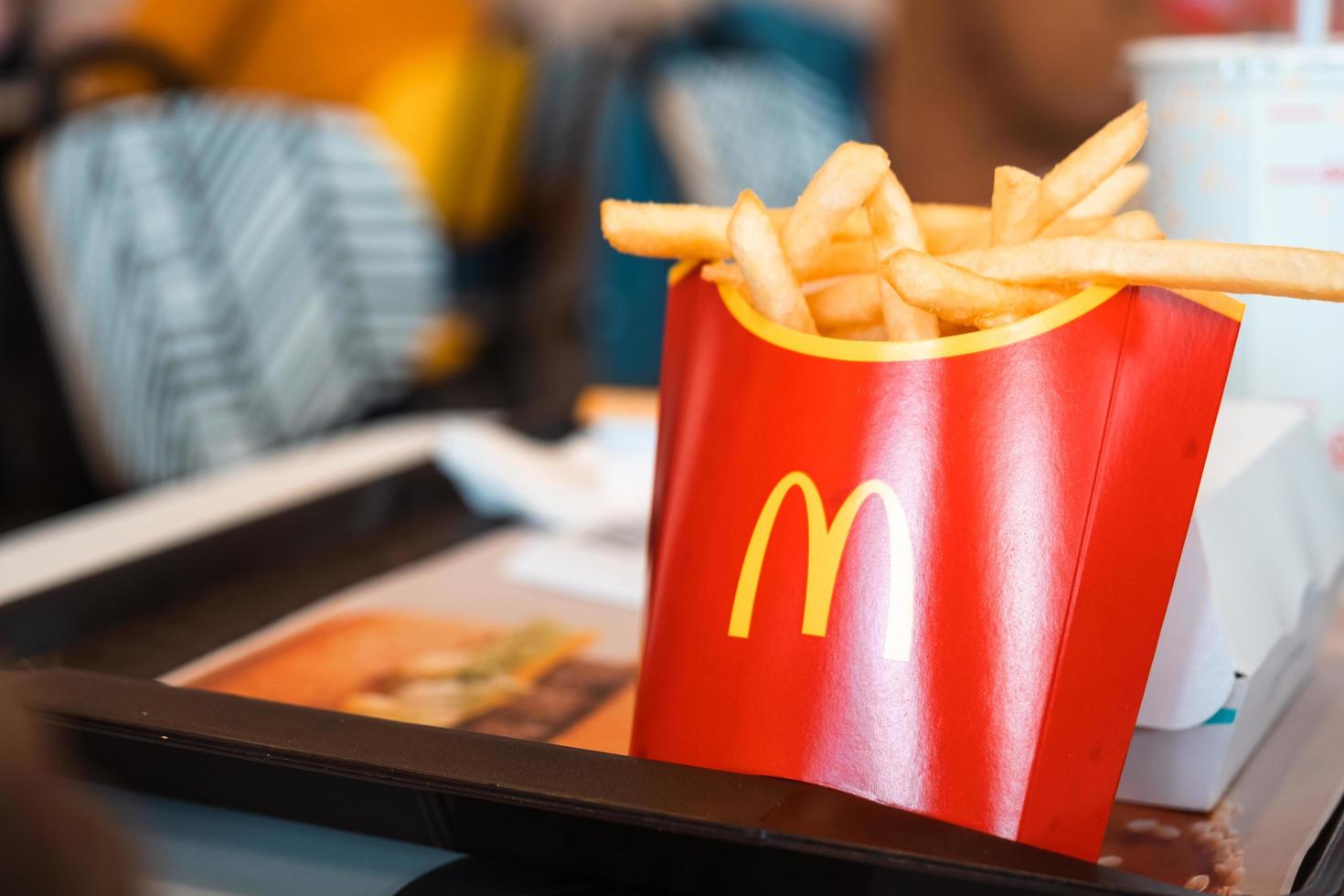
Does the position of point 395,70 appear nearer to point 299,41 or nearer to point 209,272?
point 299,41

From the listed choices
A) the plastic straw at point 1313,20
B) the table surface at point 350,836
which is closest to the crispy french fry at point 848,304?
the table surface at point 350,836

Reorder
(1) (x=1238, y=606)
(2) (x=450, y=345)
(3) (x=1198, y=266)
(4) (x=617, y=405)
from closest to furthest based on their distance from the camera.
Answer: (3) (x=1198, y=266) → (1) (x=1238, y=606) → (4) (x=617, y=405) → (2) (x=450, y=345)

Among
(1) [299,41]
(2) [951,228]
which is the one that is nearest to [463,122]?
(1) [299,41]

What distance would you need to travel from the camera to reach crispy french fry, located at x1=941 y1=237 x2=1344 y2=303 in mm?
490

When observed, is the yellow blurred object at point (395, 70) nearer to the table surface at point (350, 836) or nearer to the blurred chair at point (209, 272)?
the blurred chair at point (209, 272)

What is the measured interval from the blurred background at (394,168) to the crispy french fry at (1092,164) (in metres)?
0.89

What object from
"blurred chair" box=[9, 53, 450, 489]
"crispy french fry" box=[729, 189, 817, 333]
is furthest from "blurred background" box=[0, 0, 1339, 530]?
"crispy french fry" box=[729, 189, 817, 333]

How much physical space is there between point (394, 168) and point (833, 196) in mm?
1852

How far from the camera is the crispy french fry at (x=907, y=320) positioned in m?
0.54

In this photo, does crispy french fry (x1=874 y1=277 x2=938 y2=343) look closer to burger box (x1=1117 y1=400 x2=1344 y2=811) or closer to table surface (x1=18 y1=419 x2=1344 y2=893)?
burger box (x1=1117 y1=400 x2=1344 y2=811)

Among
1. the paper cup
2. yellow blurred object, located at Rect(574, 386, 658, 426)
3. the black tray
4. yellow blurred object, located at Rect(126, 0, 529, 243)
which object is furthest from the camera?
yellow blurred object, located at Rect(126, 0, 529, 243)

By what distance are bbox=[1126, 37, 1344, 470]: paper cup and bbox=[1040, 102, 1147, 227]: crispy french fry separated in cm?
31

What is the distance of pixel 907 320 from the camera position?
1.79ft

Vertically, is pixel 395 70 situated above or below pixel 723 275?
above
